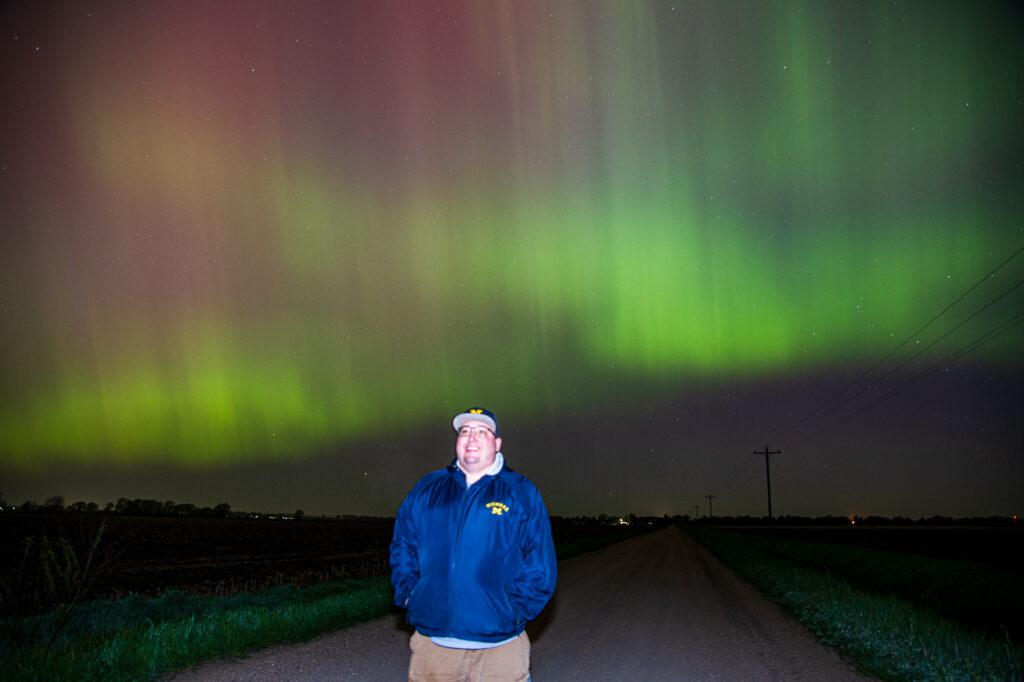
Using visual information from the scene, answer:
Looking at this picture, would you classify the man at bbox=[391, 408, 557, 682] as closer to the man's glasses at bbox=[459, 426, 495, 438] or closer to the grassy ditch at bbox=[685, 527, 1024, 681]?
the man's glasses at bbox=[459, 426, 495, 438]

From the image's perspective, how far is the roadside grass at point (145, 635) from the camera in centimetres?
737

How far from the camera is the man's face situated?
334cm

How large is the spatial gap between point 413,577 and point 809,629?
35.0 ft

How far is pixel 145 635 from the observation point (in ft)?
29.0

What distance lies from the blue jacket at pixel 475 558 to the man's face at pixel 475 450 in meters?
0.07

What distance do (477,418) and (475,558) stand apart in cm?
68

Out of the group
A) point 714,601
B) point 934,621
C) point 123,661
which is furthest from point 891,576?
point 123,661

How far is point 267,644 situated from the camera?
9.49 m

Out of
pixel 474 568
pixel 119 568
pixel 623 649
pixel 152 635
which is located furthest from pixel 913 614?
pixel 119 568

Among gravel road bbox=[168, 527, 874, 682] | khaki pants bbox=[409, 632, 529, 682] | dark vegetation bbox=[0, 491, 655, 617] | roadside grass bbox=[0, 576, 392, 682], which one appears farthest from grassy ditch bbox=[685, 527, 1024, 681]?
dark vegetation bbox=[0, 491, 655, 617]

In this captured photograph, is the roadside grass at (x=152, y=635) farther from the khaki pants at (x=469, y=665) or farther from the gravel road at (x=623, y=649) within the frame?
the khaki pants at (x=469, y=665)

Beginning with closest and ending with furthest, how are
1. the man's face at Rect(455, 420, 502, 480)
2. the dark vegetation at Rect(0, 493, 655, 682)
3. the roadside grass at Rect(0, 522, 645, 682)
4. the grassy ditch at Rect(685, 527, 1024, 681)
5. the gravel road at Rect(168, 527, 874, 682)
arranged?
the man's face at Rect(455, 420, 502, 480) → the roadside grass at Rect(0, 522, 645, 682) → the dark vegetation at Rect(0, 493, 655, 682) → the gravel road at Rect(168, 527, 874, 682) → the grassy ditch at Rect(685, 527, 1024, 681)

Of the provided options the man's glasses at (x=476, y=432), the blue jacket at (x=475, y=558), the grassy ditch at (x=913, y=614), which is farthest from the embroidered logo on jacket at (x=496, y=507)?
the grassy ditch at (x=913, y=614)

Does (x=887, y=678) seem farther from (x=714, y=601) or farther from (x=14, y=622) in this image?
(x=14, y=622)
